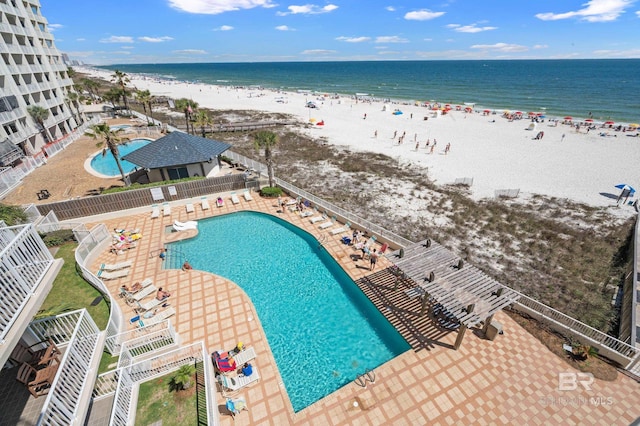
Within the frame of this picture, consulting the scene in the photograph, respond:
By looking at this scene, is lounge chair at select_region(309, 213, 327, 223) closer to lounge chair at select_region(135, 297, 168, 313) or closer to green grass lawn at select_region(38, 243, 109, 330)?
lounge chair at select_region(135, 297, 168, 313)

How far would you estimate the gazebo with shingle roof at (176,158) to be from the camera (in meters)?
25.4

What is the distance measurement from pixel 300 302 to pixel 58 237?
1705 centimetres

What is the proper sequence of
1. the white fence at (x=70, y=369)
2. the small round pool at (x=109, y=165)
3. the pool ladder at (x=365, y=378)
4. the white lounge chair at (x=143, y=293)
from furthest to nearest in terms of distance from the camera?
the small round pool at (x=109, y=165) < the white lounge chair at (x=143, y=293) < the pool ladder at (x=365, y=378) < the white fence at (x=70, y=369)

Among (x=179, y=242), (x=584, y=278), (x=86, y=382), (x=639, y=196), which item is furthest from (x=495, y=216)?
(x=86, y=382)

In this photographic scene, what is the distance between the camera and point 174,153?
86.2 feet

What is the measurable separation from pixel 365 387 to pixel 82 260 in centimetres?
1762

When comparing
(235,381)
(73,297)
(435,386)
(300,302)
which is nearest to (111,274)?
(73,297)

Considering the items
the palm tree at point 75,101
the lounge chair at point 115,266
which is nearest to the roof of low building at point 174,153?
the lounge chair at point 115,266

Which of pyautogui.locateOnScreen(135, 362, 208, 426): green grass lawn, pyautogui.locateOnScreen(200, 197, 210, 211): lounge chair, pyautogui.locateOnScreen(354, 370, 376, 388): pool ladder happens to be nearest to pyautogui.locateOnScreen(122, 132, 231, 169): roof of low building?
pyautogui.locateOnScreen(200, 197, 210, 211): lounge chair

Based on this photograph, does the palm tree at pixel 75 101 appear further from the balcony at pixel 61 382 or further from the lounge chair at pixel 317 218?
the balcony at pixel 61 382

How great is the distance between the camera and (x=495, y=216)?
24750mm

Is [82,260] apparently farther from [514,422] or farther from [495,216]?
[495,216]

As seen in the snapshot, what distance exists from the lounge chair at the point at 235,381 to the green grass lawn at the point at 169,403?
72 cm

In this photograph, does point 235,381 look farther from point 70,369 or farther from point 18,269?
point 18,269
